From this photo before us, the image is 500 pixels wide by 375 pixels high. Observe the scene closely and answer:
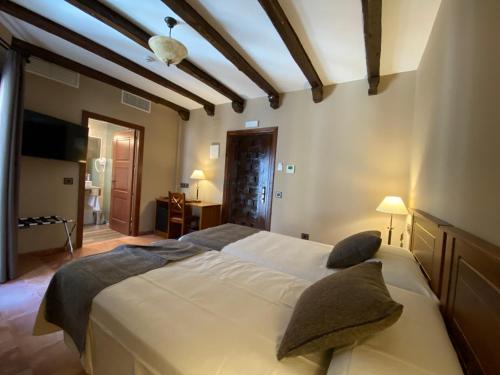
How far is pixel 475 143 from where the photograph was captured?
999mm

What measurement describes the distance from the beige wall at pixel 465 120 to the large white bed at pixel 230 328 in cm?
45

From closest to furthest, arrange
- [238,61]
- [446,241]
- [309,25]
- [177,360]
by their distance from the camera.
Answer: [177,360], [446,241], [309,25], [238,61]

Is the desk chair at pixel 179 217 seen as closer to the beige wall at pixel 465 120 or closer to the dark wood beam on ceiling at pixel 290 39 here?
the dark wood beam on ceiling at pixel 290 39

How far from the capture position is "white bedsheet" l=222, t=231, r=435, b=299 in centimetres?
142

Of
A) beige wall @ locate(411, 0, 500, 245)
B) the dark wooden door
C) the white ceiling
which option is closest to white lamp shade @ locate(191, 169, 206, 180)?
the dark wooden door

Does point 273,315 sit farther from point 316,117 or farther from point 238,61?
point 316,117

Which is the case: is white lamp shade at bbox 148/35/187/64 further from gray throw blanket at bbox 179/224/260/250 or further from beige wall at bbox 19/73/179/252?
beige wall at bbox 19/73/179/252

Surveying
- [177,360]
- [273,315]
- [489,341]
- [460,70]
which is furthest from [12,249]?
[460,70]

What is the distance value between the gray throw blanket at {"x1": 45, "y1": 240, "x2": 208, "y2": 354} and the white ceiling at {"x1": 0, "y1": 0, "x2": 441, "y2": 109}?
2113 millimetres

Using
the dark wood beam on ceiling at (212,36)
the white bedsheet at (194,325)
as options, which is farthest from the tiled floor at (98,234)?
the dark wood beam on ceiling at (212,36)

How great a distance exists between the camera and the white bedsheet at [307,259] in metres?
1.42

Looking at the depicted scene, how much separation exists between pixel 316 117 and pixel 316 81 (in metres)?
0.51

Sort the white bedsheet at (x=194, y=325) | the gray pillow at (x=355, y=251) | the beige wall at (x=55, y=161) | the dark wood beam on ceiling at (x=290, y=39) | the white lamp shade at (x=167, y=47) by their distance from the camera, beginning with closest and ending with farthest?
1. the white bedsheet at (x=194, y=325)
2. the gray pillow at (x=355, y=251)
3. the dark wood beam on ceiling at (x=290, y=39)
4. the white lamp shade at (x=167, y=47)
5. the beige wall at (x=55, y=161)

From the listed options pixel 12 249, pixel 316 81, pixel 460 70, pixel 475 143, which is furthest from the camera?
pixel 316 81
